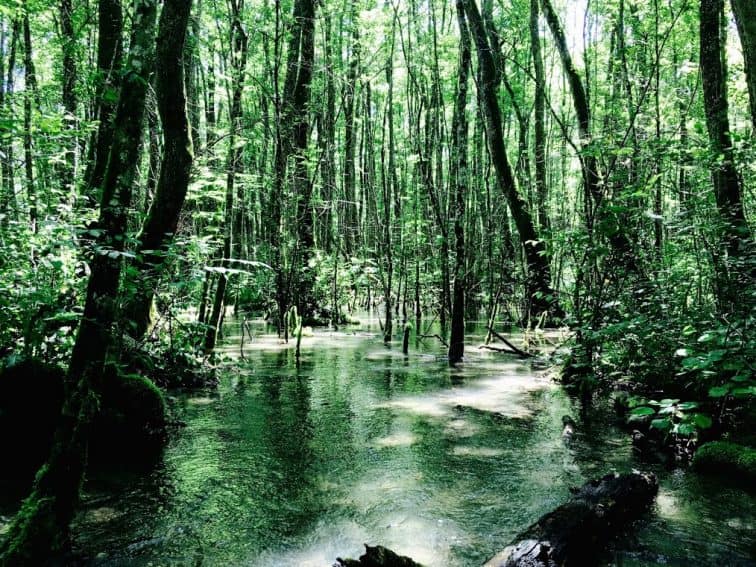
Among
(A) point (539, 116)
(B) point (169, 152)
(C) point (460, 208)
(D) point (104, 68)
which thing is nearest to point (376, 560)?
(B) point (169, 152)

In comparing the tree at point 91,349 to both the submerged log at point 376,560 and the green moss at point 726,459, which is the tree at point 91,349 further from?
the green moss at point 726,459

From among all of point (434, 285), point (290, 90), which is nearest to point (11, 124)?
point (290, 90)

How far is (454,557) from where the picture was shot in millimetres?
3777

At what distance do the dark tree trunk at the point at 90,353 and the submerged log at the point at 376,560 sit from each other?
1.74 m

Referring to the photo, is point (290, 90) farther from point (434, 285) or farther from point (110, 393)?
point (110, 393)

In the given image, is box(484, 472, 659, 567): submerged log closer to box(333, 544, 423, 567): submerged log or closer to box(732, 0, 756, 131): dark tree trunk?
box(333, 544, 423, 567): submerged log

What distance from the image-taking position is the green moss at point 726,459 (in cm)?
502

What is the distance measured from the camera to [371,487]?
5.01 m

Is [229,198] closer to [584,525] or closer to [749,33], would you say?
[749,33]

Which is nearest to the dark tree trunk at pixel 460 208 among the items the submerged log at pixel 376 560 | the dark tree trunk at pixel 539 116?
the dark tree trunk at pixel 539 116

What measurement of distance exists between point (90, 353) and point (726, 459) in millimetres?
5597

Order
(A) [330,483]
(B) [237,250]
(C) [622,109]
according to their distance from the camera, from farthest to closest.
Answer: (B) [237,250]
(C) [622,109]
(A) [330,483]

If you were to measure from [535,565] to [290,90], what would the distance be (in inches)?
614

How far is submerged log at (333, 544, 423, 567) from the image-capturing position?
10.1ft
